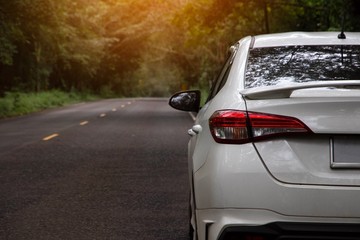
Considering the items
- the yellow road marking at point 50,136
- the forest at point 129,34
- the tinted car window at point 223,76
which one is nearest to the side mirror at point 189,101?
the tinted car window at point 223,76

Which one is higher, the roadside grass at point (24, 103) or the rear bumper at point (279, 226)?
the rear bumper at point (279, 226)

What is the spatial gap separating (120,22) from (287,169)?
70.2 m

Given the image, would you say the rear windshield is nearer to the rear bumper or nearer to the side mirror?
the rear bumper

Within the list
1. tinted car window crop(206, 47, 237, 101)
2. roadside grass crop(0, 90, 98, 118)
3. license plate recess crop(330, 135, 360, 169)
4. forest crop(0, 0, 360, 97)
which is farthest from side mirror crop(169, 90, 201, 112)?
roadside grass crop(0, 90, 98, 118)

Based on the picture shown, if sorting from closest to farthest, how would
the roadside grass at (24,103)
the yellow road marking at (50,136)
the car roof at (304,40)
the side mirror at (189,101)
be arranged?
the car roof at (304,40) < the side mirror at (189,101) < the yellow road marking at (50,136) < the roadside grass at (24,103)

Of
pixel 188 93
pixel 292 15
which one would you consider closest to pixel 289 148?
pixel 188 93

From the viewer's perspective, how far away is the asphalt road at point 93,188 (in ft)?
21.1

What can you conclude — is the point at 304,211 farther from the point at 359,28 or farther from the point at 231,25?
the point at 231,25

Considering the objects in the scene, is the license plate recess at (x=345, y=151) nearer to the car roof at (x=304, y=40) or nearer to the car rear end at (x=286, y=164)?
the car rear end at (x=286, y=164)

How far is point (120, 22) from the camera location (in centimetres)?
7256

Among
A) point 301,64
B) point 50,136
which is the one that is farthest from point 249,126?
point 50,136

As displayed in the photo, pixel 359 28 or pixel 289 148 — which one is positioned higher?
pixel 289 148

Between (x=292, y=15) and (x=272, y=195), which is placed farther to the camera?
(x=292, y=15)

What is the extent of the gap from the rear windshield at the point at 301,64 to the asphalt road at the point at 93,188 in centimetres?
224
